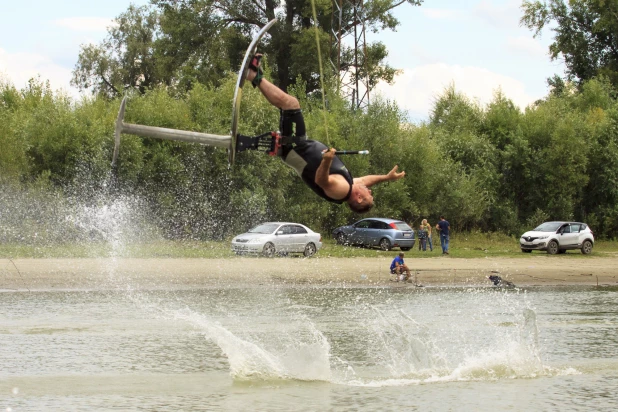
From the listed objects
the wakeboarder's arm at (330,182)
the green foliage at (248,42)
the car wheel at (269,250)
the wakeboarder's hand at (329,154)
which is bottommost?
the car wheel at (269,250)

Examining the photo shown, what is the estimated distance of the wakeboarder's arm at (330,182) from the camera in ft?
34.0

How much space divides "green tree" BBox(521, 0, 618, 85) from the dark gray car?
30128 mm

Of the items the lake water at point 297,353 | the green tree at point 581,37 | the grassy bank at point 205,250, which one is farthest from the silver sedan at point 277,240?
the green tree at point 581,37

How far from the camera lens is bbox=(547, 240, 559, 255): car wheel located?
37.4 meters

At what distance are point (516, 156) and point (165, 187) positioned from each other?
64.6ft

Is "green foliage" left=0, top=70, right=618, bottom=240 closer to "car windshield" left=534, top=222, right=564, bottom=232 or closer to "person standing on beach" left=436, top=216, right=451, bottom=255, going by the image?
"car windshield" left=534, top=222, right=564, bottom=232

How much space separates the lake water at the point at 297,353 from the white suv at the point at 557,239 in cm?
1310

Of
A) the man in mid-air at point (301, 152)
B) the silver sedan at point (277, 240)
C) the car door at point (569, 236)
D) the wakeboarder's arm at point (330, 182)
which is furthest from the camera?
the car door at point (569, 236)

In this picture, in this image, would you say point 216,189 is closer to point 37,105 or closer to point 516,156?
point 37,105

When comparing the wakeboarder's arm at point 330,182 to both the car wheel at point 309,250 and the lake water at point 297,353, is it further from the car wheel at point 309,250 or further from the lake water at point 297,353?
the car wheel at point 309,250

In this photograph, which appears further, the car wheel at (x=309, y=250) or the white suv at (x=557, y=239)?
the white suv at (x=557, y=239)

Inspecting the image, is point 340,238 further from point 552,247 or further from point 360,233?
point 552,247

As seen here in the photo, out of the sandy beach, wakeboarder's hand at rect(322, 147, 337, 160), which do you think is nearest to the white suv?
the sandy beach

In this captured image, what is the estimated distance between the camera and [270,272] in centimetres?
2780
